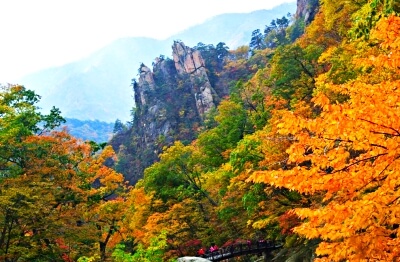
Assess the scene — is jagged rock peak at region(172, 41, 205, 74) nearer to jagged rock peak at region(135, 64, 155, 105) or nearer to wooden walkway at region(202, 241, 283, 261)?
jagged rock peak at region(135, 64, 155, 105)

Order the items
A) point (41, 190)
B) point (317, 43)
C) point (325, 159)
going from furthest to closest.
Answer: point (317, 43) < point (41, 190) < point (325, 159)

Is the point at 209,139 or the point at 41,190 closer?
the point at 41,190

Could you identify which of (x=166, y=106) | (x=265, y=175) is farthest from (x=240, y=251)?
(x=166, y=106)

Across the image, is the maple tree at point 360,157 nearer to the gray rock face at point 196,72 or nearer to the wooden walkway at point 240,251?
the wooden walkway at point 240,251

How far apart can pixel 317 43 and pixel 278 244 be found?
18340 mm

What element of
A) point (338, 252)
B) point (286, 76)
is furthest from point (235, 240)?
point (338, 252)

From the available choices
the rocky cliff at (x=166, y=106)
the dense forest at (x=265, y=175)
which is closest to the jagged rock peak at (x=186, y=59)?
the rocky cliff at (x=166, y=106)

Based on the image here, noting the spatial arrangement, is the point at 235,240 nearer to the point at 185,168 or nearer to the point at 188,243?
the point at 188,243

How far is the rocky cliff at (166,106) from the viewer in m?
66.8

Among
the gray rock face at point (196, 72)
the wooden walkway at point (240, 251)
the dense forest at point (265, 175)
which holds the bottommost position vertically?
the wooden walkway at point (240, 251)

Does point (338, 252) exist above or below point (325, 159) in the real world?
below

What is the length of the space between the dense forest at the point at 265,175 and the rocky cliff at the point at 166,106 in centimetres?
2785

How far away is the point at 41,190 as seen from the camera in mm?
15383

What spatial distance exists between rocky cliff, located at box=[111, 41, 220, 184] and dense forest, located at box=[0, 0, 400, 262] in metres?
27.8
